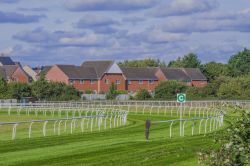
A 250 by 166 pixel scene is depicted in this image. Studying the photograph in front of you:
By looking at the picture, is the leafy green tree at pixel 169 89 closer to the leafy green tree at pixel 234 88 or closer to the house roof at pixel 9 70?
the leafy green tree at pixel 234 88

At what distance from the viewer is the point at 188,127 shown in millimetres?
41094

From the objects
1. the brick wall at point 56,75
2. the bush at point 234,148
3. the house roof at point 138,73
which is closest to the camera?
the bush at point 234,148

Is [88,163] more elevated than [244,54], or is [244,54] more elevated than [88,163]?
[244,54]

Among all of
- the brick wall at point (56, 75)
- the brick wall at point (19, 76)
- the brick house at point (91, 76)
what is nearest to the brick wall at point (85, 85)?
the brick house at point (91, 76)

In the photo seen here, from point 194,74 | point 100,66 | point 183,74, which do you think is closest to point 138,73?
point 100,66

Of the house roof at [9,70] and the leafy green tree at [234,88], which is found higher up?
the house roof at [9,70]

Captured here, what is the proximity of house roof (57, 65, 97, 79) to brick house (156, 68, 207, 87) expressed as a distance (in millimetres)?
16669

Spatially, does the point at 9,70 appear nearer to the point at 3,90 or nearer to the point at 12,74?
the point at 12,74

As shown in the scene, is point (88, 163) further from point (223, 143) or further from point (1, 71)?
point (1, 71)

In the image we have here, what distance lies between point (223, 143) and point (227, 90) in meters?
86.0

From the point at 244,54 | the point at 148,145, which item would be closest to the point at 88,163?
the point at 148,145

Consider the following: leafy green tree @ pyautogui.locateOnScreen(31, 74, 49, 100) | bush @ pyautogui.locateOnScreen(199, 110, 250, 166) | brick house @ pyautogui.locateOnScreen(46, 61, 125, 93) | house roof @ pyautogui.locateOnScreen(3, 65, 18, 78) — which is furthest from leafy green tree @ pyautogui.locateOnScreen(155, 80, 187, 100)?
bush @ pyautogui.locateOnScreen(199, 110, 250, 166)

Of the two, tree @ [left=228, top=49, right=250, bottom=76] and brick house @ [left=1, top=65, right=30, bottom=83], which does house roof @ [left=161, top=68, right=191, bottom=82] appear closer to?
tree @ [left=228, top=49, right=250, bottom=76]

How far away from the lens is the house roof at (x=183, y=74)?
128 metres
